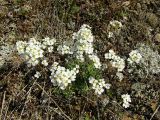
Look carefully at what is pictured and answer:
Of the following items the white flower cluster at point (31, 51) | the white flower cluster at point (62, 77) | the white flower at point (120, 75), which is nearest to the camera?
the white flower cluster at point (62, 77)

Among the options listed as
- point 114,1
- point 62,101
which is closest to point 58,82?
point 62,101

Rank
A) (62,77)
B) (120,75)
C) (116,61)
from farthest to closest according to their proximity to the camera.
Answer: (120,75)
(116,61)
(62,77)

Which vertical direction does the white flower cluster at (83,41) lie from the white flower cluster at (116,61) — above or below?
above

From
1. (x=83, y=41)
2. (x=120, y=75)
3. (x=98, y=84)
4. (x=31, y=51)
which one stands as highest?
(x=83, y=41)

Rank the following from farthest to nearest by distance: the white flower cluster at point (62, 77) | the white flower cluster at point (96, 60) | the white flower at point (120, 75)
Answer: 1. the white flower at point (120, 75)
2. the white flower cluster at point (96, 60)
3. the white flower cluster at point (62, 77)

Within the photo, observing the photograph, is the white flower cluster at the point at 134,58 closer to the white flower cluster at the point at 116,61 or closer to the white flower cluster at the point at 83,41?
the white flower cluster at the point at 116,61

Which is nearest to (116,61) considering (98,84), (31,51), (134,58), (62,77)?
(134,58)

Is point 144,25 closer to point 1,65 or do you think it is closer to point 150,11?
point 150,11

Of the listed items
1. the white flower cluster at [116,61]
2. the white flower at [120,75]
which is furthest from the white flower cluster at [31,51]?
the white flower at [120,75]

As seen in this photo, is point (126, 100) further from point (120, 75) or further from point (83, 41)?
point (83, 41)
